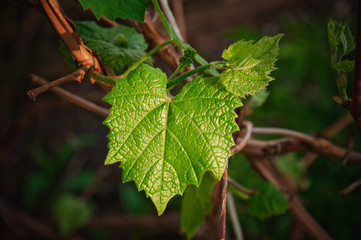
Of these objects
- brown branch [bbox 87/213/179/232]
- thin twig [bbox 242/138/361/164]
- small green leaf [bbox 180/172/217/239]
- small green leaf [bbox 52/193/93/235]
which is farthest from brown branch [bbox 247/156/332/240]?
small green leaf [bbox 52/193/93/235]

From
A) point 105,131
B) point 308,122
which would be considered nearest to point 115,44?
point 308,122

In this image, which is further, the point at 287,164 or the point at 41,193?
the point at 41,193

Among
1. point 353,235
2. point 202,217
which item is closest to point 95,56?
point 202,217

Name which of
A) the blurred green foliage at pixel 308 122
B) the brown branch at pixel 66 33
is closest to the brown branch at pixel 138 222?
the blurred green foliage at pixel 308 122

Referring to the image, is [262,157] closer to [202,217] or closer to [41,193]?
[202,217]

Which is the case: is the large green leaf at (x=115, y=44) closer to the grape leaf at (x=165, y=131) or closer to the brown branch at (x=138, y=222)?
the grape leaf at (x=165, y=131)

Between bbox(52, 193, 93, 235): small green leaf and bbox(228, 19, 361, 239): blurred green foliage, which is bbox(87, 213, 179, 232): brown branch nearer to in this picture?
bbox(52, 193, 93, 235): small green leaf

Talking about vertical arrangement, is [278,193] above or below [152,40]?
below
